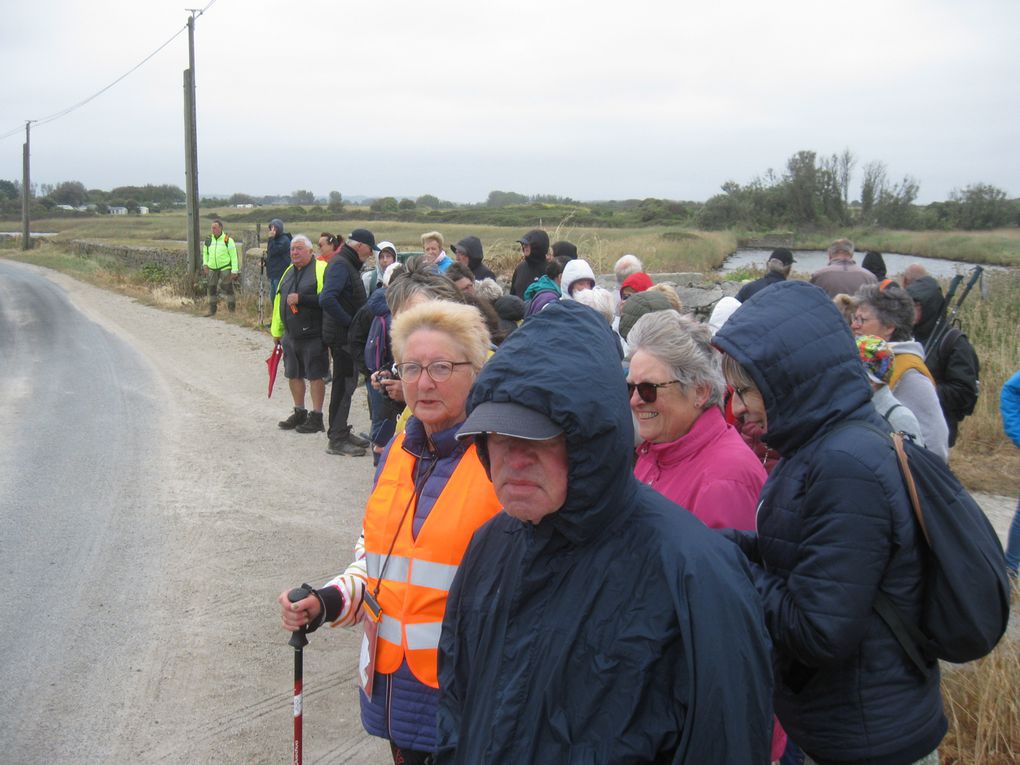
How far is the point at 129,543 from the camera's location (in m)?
6.16

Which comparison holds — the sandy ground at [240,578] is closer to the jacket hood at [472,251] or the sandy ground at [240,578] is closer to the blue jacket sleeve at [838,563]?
the jacket hood at [472,251]

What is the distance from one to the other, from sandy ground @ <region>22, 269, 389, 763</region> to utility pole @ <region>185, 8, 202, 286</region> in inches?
469

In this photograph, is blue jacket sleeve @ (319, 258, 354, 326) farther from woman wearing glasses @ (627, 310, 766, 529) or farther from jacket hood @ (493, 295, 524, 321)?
woman wearing glasses @ (627, 310, 766, 529)

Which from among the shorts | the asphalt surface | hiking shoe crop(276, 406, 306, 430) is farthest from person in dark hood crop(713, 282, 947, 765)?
hiking shoe crop(276, 406, 306, 430)

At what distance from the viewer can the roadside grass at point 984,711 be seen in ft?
10.6

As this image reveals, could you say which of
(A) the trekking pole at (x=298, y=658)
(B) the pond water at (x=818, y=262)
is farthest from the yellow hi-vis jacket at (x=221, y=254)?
(A) the trekking pole at (x=298, y=658)

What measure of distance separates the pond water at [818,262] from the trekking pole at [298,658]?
1384 centimetres

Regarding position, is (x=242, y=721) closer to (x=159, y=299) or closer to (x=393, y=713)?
(x=393, y=713)

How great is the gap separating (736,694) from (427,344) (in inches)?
66.3

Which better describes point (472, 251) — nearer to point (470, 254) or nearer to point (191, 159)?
point (470, 254)

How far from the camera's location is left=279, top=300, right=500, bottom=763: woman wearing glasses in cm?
262

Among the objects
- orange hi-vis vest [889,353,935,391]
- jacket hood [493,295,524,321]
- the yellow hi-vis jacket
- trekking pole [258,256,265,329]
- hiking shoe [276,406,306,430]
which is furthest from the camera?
the yellow hi-vis jacket

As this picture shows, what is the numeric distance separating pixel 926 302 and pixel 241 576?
5276 millimetres

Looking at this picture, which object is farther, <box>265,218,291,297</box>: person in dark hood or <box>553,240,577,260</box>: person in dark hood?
<box>265,218,291,297</box>: person in dark hood
